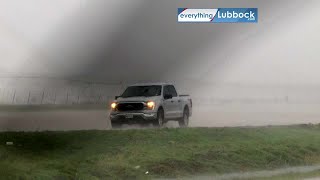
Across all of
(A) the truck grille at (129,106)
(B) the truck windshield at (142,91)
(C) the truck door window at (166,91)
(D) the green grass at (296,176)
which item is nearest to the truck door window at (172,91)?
(C) the truck door window at (166,91)

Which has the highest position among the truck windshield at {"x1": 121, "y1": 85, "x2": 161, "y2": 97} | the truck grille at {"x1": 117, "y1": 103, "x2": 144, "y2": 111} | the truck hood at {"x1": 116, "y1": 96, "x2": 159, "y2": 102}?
the truck windshield at {"x1": 121, "y1": 85, "x2": 161, "y2": 97}

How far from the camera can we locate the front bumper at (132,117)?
24391mm

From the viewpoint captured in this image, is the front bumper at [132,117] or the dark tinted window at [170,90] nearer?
the front bumper at [132,117]

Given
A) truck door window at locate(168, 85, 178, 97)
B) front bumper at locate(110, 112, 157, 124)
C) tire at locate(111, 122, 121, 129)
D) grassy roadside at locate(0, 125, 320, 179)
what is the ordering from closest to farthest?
grassy roadside at locate(0, 125, 320, 179) < tire at locate(111, 122, 121, 129) < front bumper at locate(110, 112, 157, 124) < truck door window at locate(168, 85, 178, 97)

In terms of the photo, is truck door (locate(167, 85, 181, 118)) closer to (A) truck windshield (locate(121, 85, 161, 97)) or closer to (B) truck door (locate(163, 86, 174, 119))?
(B) truck door (locate(163, 86, 174, 119))

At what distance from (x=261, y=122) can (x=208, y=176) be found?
1026 centimetres

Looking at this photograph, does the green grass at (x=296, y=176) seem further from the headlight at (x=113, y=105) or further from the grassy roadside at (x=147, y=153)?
the headlight at (x=113, y=105)

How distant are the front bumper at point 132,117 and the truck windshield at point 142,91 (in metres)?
0.88

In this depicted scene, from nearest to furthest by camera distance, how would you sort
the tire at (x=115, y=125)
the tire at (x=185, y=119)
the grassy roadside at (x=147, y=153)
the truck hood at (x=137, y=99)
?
the grassy roadside at (x=147, y=153) < the tire at (x=115, y=125) < the truck hood at (x=137, y=99) < the tire at (x=185, y=119)

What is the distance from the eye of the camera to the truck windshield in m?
24.8

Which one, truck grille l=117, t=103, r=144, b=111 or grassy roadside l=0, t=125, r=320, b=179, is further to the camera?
truck grille l=117, t=103, r=144, b=111

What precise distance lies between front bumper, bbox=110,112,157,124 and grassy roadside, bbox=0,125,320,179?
2460mm

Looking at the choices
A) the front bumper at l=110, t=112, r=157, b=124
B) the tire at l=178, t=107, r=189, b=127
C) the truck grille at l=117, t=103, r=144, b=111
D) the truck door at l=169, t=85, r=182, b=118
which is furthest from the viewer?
the tire at l=178, t=107, r=189, b=127

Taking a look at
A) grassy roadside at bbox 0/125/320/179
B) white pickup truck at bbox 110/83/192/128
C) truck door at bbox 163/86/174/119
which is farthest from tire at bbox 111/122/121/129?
grassy roadside at bbox 0/125/320/179
